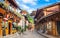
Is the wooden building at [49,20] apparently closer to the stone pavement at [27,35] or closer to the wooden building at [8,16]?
the stone pavement at [27,35]

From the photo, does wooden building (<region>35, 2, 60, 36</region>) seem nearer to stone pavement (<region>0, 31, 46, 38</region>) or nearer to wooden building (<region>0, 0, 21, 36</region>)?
stone pavement (<region>0, 31, 46, 38</region>)

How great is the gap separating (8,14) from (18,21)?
0.20m

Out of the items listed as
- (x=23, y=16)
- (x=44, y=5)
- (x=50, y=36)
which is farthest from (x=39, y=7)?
(x=50, y=36)

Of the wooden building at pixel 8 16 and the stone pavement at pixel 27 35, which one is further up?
the wooden building at pixel 8 16

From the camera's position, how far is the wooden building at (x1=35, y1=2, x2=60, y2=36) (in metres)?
2.32

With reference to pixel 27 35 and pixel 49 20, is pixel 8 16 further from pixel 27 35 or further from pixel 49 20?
pixel 49 20

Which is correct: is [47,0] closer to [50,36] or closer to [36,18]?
[36,18]

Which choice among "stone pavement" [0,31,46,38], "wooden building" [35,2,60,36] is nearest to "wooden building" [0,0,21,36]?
"stone pavement" [0,31,46,38]

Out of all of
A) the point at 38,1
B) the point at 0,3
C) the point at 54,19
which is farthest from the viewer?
the point at 54,19

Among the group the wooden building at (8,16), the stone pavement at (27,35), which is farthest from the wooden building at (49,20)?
the wooden building at (8,16)

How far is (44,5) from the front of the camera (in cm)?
230

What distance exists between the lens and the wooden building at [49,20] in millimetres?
2323

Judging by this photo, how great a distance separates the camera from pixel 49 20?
7.96 feet

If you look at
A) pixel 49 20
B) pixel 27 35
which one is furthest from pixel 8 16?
pixel 49 20
